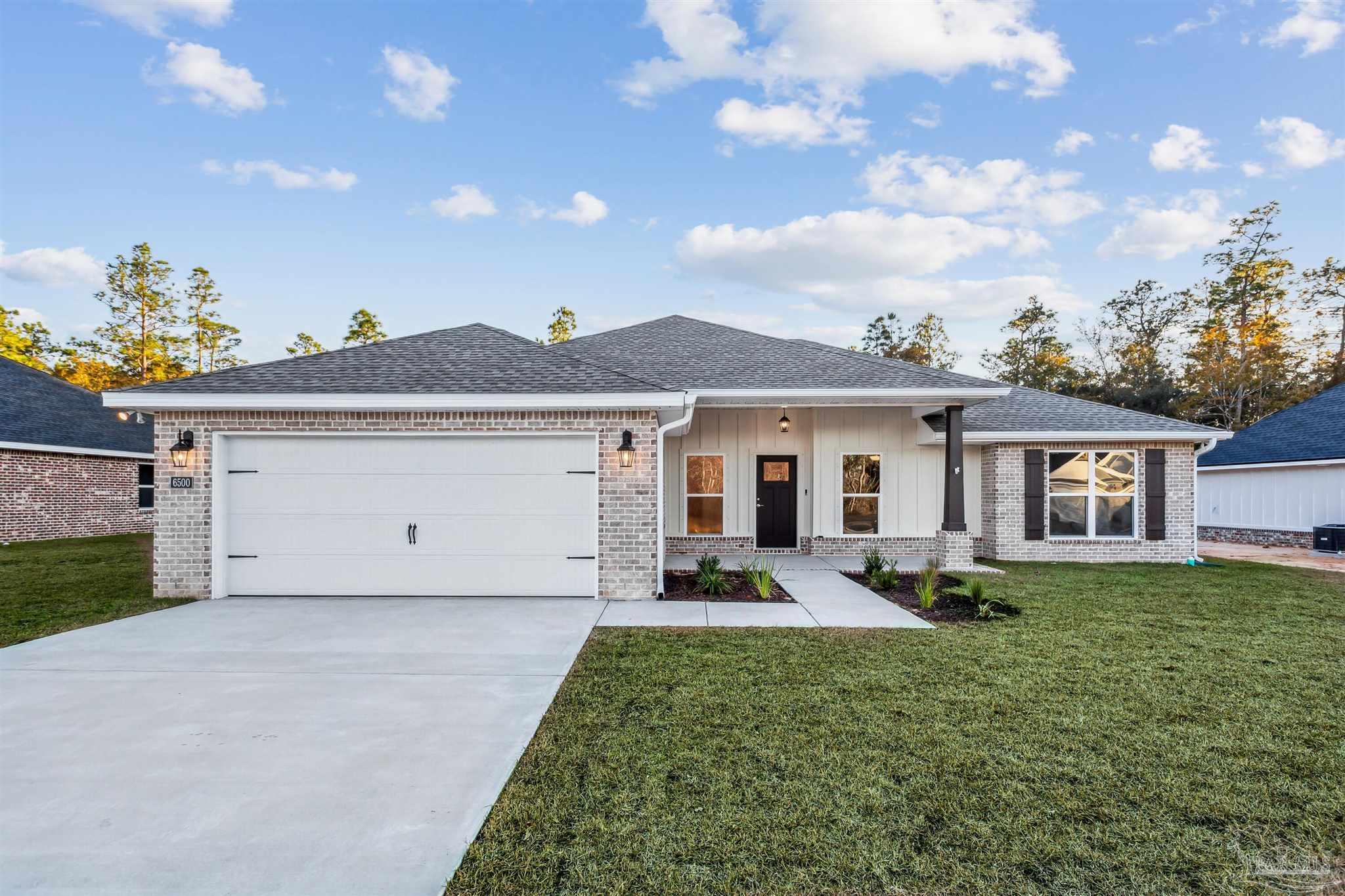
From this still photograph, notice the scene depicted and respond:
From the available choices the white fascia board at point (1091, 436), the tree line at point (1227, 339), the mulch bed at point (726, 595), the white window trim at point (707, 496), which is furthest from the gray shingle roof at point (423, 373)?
the tree line at point (1227, 339)

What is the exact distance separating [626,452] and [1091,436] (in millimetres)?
8764

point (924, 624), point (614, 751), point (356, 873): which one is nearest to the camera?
point (356, 873)

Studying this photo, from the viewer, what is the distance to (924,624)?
5945 mm

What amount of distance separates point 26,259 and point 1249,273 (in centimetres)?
5494

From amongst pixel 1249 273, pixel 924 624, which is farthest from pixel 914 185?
pixel 1249 273

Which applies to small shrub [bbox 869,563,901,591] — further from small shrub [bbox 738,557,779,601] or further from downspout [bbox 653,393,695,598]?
downspout [bbox 653,393,695,598]

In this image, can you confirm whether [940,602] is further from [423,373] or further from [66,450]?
[66,450]

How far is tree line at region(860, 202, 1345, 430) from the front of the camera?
2430cm

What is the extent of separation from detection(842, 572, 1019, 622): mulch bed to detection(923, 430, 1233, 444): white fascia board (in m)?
3.24

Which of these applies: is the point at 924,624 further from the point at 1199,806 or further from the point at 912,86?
the point at 912,86

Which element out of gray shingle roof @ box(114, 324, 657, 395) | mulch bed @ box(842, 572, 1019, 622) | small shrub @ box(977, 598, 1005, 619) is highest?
gray shingle roof @ box(114, 324, 657, 395)

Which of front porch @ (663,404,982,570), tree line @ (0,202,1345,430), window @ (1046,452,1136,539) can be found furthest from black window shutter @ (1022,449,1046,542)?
tree line @ (0,202,1345,430)

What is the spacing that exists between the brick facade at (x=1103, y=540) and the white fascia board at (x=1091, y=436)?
0.19 metres

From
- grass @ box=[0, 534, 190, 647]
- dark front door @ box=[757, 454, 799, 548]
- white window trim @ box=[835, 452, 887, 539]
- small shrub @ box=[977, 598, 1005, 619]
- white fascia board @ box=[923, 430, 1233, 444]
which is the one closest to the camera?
grass @ box=[0, 534, 190, 647]
